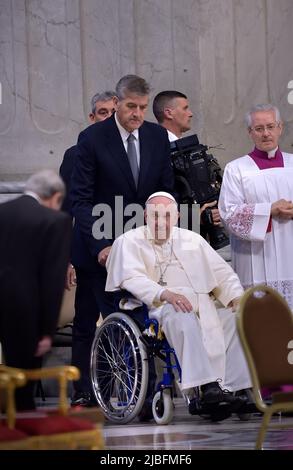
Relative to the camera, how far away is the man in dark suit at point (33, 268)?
5434mm

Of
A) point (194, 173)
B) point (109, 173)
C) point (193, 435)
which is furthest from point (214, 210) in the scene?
point (193, 435)

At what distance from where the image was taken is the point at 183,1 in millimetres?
11109

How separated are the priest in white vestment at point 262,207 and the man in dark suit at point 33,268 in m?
3.65

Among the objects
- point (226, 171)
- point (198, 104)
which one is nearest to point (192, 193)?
point (226, 171)

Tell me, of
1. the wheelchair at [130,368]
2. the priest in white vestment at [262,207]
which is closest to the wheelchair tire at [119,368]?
the wheelchair at [130,368]

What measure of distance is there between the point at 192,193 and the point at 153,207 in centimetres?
72

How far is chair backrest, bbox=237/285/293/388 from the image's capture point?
20.9ft

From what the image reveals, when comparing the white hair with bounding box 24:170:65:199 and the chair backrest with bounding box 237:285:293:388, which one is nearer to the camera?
the white hair with bounding box 24:170:65:199

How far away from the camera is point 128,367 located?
8617 mm

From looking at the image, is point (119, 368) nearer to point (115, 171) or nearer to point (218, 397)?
point (218, 397)

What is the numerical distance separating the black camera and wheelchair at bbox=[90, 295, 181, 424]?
3.10 feet

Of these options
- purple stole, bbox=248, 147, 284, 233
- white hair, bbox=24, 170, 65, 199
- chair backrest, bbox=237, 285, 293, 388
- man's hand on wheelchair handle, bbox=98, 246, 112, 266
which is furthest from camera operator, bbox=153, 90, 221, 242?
white hair, bbox=24, 170, 65, 199

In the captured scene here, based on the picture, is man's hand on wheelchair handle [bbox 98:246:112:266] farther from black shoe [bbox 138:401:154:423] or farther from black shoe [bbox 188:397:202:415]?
black shoe [bbox 188:397:202:415]
